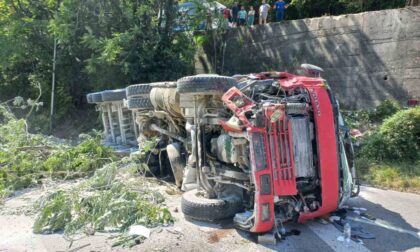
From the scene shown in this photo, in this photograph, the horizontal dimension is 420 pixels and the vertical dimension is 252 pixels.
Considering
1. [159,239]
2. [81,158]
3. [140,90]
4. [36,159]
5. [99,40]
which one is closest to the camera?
[159,239]

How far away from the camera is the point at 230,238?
441 centimetres

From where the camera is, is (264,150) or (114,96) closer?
(264,150)

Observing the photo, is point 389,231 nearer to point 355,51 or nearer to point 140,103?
point 140,103

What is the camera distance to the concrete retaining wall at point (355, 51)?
9.65m

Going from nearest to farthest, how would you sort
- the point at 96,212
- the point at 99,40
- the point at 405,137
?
1. the point at 96,212
2. the point at 405,137
3. the point at 99,40

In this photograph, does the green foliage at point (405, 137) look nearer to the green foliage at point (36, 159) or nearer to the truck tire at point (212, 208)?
the truck tire at point (212, 208)

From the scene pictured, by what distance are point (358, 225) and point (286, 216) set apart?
91 centimetres

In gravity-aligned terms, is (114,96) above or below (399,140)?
above

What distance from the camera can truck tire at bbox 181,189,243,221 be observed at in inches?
183

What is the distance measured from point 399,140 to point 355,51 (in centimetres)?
406

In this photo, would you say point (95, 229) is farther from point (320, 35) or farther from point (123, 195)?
point (320, 35)

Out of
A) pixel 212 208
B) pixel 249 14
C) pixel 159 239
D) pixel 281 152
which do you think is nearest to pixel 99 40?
pixel 249 14

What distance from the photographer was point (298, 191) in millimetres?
4512

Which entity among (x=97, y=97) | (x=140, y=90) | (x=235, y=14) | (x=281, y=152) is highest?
(x=235, y=14)
